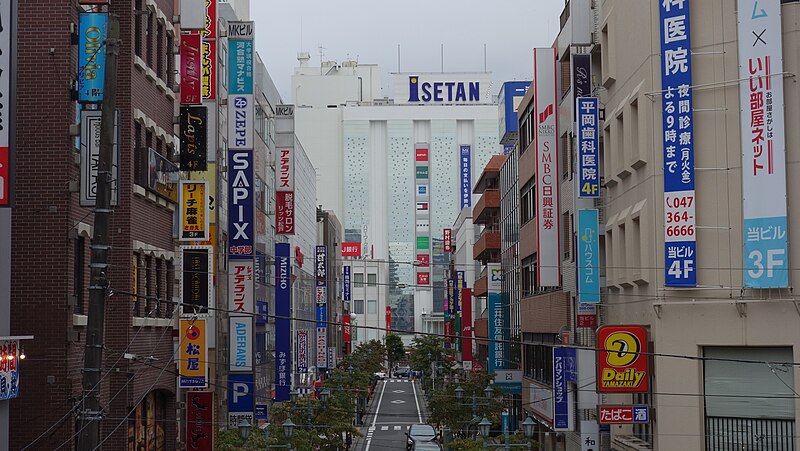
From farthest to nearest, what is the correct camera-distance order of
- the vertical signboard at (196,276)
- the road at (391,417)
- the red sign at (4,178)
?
1. the road at (391,417)
2. the vertical signboard at (196,276)
3. the red sign at (4,178)

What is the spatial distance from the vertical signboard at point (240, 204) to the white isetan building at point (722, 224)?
56.8 feet

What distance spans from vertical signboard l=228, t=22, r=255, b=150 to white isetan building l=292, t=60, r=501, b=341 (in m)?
123

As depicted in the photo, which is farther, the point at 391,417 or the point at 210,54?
the point at 391,417

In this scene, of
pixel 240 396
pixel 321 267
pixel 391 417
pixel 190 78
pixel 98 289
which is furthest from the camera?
pixel 321 267

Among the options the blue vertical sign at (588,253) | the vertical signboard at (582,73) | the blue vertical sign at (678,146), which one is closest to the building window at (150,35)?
the blue vertical sign at (588,253)

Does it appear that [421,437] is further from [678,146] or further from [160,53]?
[678,146]

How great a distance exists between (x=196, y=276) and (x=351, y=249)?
13117 cm

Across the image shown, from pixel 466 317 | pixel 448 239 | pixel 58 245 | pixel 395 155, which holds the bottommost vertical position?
pixel 466 317

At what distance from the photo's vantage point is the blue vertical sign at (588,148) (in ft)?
117

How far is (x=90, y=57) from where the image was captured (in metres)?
25.8

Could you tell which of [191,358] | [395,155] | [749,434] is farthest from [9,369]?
[395,155]

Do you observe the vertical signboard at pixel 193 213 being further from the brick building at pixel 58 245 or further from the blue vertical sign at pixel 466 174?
the blue vertical sign at pixel 466 174

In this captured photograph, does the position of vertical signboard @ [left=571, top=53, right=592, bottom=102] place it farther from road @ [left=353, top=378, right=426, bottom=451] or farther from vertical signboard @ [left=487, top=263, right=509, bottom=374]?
road @ [left=353, top=378, right=426, bottom=451]

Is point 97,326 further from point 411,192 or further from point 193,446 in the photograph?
point 411,192
